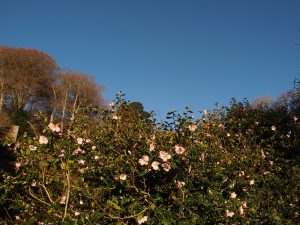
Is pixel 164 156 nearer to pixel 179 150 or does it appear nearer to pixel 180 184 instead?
pixel 179 150

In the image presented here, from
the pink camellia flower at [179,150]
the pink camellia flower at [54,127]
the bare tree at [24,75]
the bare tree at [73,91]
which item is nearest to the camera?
the pink camellia flower at [54,127]

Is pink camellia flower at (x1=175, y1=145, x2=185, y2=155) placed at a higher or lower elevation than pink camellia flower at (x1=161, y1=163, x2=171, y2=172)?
higher

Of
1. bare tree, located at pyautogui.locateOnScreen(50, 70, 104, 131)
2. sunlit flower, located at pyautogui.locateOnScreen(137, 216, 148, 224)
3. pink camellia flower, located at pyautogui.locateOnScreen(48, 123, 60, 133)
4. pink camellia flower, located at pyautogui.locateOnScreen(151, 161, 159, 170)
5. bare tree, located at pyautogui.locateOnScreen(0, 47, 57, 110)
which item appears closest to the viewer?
sunlit flower, located at pyautogui.locateOnScreen(137, 216, 148, 224)

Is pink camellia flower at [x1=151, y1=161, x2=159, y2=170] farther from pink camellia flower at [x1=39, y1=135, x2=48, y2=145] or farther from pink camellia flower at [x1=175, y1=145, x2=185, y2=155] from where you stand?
pink camellia flower at [x1=39, y1=135, x2=48, y2=145]

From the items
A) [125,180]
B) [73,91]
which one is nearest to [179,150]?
[125,180]

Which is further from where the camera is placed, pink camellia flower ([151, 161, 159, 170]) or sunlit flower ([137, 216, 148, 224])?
pink camellia flower ([151, 161, 159, 170])

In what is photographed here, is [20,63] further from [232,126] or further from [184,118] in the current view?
[184,118]

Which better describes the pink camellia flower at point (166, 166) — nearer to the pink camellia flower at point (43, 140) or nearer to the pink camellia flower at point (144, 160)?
the pink camellia flower at point (144, 160)

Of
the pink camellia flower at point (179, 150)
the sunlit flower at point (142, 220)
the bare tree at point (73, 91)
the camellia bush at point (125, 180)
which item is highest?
the bare tree at point (73, 91)

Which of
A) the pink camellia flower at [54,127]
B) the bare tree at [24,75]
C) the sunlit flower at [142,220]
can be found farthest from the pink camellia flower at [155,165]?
the bare tree at [24,75]

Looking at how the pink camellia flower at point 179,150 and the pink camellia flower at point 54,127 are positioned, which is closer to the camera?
the pink camellia flower at point 54,127

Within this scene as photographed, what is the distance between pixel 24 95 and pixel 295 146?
32212 mm

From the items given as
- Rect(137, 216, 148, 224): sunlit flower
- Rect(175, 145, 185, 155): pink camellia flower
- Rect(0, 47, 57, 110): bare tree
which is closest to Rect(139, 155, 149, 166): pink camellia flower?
Rect(175, 145, 185, 155): pink camellia flower

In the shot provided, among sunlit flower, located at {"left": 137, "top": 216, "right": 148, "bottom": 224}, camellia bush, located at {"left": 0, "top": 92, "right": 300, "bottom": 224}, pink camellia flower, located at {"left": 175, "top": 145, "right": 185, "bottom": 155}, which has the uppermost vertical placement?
pink camellia flower, located at {"left": 175, "top": 145, "right": 185, "bottom": 155}
